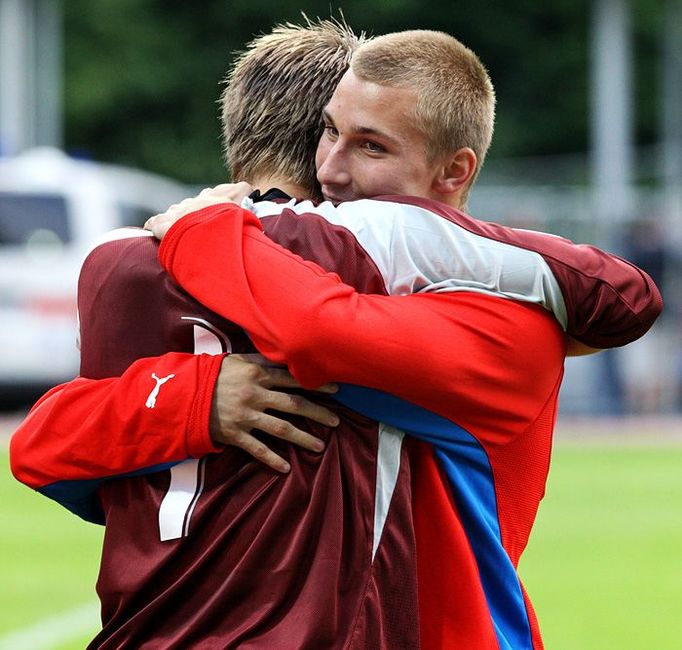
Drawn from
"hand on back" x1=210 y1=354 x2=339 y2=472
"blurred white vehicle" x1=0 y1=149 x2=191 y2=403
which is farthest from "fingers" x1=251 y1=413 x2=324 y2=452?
"blurred white vehicle" x1=0 y1=149 x2=191 y2=403

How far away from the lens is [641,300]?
2857mm

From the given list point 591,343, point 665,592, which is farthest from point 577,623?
point 591,343

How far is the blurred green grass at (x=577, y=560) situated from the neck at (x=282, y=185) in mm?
4218

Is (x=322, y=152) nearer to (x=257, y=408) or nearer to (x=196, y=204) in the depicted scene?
(x=196, y=204)

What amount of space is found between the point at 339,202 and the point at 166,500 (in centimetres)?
62

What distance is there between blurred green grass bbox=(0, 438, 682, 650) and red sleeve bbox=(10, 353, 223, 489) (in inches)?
167

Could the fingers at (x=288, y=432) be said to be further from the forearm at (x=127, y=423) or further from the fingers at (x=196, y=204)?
the fingers at (x=196, y=204)

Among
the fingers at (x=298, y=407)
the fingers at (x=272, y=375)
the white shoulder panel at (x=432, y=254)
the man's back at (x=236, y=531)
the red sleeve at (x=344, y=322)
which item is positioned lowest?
the man's back at (x=236, y=531)

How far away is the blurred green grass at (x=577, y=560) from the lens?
742cm

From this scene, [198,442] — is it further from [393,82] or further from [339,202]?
[393,82]

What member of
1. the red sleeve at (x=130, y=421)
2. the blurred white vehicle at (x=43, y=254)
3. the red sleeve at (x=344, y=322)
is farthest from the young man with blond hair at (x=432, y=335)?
the blurred white vehicle at (x=43, y=254)

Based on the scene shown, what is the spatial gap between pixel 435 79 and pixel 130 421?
79cm

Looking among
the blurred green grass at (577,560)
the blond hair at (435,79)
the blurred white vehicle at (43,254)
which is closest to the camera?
the blond hair at (435,79)

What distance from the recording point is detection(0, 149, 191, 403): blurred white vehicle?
18000 millimetres
